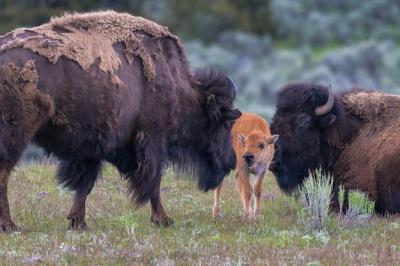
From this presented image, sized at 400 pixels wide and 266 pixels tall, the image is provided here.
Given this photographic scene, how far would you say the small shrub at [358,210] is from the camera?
1095 centimetres

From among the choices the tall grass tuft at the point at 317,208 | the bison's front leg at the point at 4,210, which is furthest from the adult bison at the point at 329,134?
the bison's front leg at the point at 4,210

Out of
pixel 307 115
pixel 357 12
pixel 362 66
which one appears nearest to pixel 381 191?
pixel 307 115

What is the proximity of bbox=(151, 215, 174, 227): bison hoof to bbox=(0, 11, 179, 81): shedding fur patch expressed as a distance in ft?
4.95

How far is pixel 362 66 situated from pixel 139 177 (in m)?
35.0

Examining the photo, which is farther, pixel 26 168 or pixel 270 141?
pixel 26 168

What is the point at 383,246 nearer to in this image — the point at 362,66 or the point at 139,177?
the point at 139,177

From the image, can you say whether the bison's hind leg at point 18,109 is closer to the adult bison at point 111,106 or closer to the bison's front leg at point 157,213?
the adult bison at point 111,106

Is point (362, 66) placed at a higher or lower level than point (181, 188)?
higher

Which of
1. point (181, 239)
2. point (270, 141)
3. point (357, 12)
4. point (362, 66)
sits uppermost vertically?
point (357, 12)

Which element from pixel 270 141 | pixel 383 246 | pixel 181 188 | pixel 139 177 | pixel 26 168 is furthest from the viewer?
pixel 26 168

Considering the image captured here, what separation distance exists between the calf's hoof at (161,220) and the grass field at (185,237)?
0.09 metres

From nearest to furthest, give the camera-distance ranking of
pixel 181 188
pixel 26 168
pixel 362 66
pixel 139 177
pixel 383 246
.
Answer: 1. pixel 383 246
2. pixel 139 177
3. pixel 181 188
4. pixel 26 168
5. pixel 362 66

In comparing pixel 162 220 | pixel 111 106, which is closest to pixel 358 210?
pixel 162 220

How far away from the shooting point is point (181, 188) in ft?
47.7
